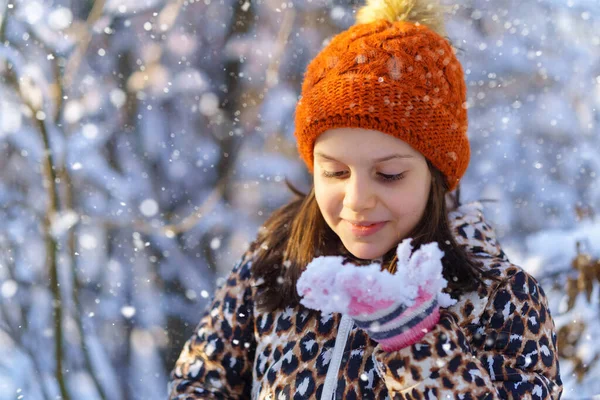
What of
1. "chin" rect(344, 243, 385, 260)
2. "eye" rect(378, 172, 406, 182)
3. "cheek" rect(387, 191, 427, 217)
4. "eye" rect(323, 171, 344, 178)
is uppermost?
"eye" rect(323, 171, 344, 178)

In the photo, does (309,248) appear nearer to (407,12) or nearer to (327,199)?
(327,199)

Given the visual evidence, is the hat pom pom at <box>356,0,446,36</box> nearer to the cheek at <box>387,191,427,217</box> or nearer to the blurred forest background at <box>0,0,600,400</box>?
the cheek at <box>387,191,427,217</box>

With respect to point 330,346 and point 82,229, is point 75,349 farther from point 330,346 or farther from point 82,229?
point 330,346

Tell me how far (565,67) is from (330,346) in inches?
91.1

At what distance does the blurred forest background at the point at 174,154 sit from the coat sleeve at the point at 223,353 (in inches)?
47.3

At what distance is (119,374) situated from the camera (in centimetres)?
333

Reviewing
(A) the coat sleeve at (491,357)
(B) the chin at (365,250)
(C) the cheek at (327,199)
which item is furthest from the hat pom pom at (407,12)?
(A) the coat sleeve at (491,357)

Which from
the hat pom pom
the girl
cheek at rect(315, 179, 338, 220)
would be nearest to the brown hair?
the girl

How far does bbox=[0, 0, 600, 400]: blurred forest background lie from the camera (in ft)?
10.1

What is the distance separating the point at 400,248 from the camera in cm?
147

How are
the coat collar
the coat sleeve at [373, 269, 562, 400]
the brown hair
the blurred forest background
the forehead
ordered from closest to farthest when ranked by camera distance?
the coat sleeve at [373, 269, 562, 400]
the forehead
the brown hair
the coat collar
the blurred forest background

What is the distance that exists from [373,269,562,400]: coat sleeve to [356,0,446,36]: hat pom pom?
0.84 m

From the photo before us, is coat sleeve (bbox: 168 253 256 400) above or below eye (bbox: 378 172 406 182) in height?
below

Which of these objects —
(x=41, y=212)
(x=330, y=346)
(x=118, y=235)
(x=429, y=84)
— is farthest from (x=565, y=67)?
(x=41, y=212)
